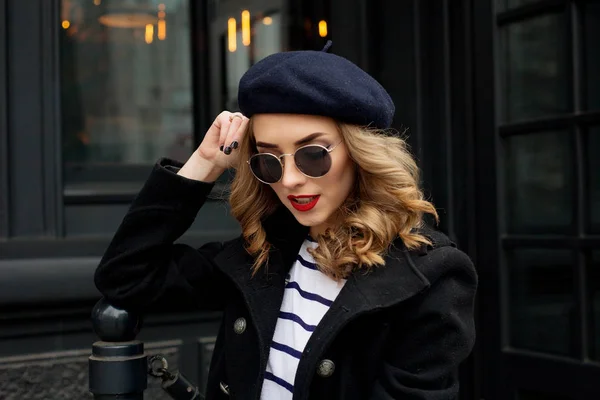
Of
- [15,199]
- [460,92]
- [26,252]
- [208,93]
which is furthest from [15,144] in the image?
[460,92]

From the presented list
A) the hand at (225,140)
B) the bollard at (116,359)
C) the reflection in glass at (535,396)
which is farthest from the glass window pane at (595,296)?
the bollard at (116,359)

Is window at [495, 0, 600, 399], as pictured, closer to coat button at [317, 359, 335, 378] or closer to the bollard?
coat button at [317, 359, 335, 378]

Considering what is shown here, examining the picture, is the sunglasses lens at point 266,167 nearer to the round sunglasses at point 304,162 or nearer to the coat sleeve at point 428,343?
the round sunglasses at point 304,162

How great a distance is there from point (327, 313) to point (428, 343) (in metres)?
0.22

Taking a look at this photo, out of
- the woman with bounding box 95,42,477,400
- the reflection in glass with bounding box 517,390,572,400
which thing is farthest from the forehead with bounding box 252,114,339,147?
the reflection in glass with bounding box 517,390,572,400

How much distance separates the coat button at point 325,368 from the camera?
1664mm

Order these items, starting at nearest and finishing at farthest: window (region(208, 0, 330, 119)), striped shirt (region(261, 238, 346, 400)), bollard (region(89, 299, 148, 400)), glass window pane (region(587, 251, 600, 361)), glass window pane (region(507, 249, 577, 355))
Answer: striped shirt (region(261, 238, 346, 400)) < bollard (region(89, 299, 148, 400)) < glass window pane (region(587, 251, 600, 361)) < glass window pane (region(507, 249, 577, 355)) < window (region(208, 0, 330, 119))

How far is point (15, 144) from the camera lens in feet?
10.2

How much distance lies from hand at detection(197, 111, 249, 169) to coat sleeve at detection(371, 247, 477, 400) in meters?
0.53

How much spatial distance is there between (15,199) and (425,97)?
1860 mm

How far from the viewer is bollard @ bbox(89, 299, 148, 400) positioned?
1867 mm

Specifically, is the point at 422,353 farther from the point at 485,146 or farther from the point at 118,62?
the point at 118,62

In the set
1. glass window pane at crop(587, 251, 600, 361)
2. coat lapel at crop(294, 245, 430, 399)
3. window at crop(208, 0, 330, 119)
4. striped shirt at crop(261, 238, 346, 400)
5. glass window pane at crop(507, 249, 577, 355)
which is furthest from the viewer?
window at crop(208, 0, 330, 119)

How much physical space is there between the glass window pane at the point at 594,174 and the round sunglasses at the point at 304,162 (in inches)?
72.3
